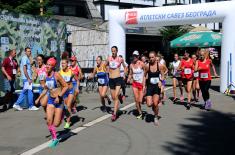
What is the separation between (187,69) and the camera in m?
13.8

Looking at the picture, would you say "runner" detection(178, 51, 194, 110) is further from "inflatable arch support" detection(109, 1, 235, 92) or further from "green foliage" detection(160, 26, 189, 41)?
"green foliage" detection(160, 26, 189, 41)

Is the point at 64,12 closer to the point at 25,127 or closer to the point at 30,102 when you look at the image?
the point at 30,102

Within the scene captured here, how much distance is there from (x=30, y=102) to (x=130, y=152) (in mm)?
6978

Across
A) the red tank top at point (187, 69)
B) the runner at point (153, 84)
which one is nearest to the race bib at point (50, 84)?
the runner at point (153, 84)

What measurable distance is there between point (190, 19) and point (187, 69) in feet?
17.3

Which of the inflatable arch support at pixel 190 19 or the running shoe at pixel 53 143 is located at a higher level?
the inflatable arch support at pixel 190 19

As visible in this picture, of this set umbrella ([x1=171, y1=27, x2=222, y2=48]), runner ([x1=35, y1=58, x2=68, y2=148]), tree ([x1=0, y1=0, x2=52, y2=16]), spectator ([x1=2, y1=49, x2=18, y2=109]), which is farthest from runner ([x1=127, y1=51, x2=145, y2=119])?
umbrella ([x1=171, y1=27, x2=222, y2=48])

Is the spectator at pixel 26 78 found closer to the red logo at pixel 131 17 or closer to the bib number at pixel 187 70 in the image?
the bib number at pixel 187 70

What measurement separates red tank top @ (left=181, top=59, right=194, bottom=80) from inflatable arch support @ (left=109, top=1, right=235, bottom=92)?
4156mm

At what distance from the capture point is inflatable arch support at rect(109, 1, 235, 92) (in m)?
17.5

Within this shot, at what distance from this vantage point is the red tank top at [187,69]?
45.1 ft

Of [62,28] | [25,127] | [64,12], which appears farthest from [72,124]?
[64,12]

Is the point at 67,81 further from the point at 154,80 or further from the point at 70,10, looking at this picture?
the point at 70,10

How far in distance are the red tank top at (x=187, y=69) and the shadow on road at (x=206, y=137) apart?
2176 millimetres
